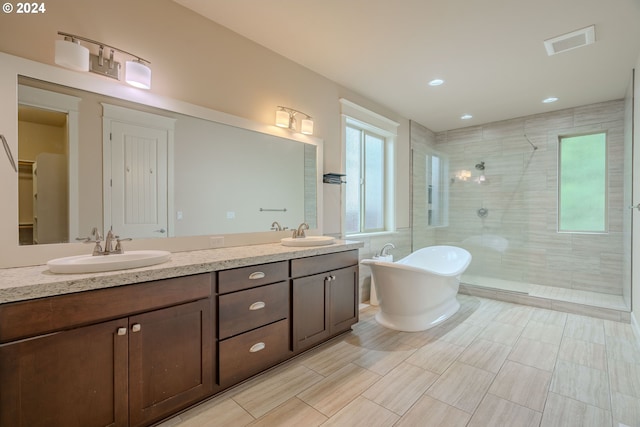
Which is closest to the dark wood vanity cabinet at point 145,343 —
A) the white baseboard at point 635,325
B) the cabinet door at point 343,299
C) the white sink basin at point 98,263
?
the white sink basin at point 98,263

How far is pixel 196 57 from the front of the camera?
7.22 feet

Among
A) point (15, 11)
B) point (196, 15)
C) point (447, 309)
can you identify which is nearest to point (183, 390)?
point (15, 11)

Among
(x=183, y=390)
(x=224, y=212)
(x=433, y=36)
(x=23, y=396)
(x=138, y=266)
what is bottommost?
(x=183, y=390)

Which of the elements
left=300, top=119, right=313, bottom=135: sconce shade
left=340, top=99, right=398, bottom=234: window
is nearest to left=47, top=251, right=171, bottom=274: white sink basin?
left=300, top=119, right=313, bottom=135: sconce shade

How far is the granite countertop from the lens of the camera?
1189 mm

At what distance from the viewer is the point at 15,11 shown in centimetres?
153

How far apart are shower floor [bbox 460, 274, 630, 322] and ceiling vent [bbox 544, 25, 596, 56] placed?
111 inches

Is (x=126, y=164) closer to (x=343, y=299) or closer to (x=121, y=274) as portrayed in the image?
(x=121, y=274)

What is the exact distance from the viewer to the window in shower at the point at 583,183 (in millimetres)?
3967

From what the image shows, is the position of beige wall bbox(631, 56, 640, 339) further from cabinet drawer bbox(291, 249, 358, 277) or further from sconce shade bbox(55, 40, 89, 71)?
sconce shade bbox(55, 40, 89, 71)

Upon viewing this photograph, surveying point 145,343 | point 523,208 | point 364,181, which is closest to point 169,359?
point 145,343

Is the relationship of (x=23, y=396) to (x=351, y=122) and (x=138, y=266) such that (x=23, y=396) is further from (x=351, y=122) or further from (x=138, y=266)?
(x=351, y=122)

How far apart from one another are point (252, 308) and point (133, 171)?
3.94ft

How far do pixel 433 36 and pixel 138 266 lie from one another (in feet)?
8.99
